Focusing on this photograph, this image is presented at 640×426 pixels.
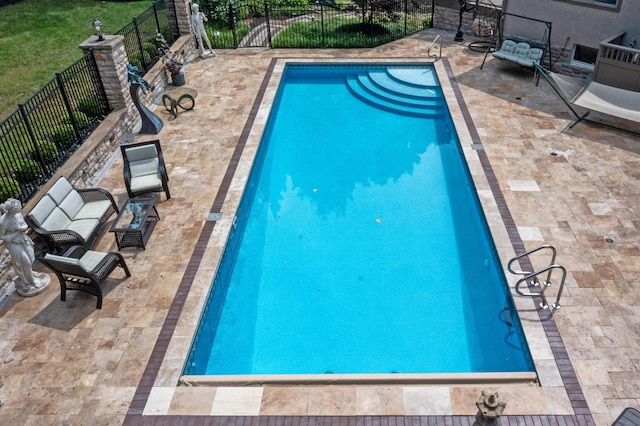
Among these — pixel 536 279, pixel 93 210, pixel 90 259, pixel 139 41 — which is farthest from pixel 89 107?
pixel 536 279

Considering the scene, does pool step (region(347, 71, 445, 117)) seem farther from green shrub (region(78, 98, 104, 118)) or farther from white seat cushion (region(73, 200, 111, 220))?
white seat cushion (region(73, 200, 111, 220))

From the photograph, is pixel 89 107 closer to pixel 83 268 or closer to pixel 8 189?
pixel 8 189

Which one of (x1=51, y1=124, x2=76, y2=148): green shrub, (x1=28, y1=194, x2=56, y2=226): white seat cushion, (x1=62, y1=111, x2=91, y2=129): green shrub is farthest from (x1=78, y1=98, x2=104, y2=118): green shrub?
(x1=28, y1=194, x2=56, y2=226): white seat cushion

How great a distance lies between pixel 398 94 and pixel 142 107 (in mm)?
7627

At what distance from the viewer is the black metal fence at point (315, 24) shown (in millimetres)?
19562

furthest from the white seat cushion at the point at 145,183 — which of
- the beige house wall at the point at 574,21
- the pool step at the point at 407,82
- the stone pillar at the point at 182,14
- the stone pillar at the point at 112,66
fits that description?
the beige house wall at the point at 574,21

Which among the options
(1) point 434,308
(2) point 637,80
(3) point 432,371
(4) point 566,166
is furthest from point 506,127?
(3) point 432,371

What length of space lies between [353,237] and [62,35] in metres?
16.6

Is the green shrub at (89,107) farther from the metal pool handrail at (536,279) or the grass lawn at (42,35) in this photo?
the metal pool handrail at (536,279)

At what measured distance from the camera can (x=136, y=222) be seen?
30.9ft

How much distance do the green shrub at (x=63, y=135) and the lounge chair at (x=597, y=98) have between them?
11.8m

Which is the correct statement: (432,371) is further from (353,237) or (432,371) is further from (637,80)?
(637,80)

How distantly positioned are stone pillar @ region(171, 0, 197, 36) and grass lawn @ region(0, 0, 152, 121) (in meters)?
3.71

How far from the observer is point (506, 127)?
13.1m
